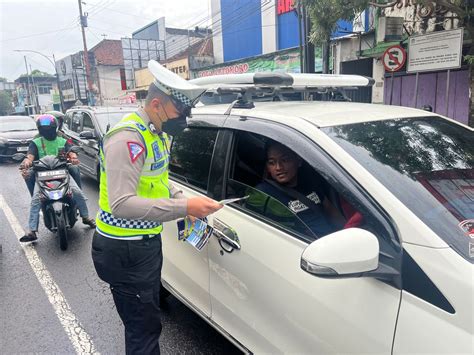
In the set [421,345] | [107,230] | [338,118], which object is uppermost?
[338,118]

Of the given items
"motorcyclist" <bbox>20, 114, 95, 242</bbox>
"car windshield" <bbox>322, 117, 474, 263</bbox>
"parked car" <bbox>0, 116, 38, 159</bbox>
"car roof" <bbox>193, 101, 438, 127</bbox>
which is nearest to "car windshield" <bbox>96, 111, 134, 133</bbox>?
"motorcyclist" <bbox>20, 114, 95, 242</bbox>

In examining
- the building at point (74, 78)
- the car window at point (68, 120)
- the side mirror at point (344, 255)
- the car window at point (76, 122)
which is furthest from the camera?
the building at point (74, 78)

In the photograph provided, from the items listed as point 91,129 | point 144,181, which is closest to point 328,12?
point 91,129

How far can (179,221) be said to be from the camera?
2445 mm

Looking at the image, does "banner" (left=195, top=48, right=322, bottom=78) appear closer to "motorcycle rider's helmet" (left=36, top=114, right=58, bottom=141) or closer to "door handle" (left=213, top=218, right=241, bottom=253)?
"motorcycle rider's helmet" (left=36, top=114, right=58, bottom=141)

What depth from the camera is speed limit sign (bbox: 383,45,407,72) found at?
7.73 m

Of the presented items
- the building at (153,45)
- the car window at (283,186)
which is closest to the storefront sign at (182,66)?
the building at (153,45)

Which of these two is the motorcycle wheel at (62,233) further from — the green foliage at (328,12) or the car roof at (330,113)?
the green foliage at (328,12)

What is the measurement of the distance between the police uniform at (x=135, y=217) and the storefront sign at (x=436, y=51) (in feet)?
20.8

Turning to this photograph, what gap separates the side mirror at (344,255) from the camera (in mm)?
1365

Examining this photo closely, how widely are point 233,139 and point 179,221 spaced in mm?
622

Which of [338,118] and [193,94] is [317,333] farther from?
[193,94]

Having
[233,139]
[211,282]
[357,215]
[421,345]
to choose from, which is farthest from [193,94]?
[421,345]

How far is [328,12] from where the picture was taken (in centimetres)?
679
